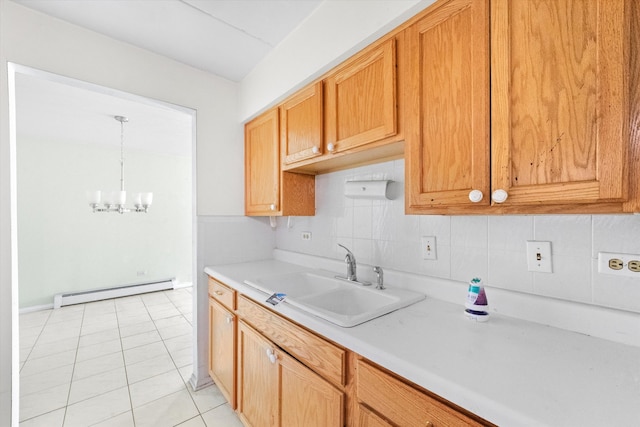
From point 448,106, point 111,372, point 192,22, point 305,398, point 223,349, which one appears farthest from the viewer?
point 111,372

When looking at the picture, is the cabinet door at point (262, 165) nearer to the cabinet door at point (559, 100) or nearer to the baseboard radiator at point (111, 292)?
the cabinet door at point (559, 100)

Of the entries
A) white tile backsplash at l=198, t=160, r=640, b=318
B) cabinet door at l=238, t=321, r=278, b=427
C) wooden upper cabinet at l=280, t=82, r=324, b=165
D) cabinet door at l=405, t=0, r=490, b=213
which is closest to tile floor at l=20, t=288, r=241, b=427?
cabinet door at l=238, t=321, r=278, b=427

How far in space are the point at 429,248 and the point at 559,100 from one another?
2.50ft

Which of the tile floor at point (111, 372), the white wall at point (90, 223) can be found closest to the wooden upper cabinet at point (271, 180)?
the tile floor at point (111, 372)

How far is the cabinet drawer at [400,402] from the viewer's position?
64cm

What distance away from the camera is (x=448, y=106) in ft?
3.03

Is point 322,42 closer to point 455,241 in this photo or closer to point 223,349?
point 455,241

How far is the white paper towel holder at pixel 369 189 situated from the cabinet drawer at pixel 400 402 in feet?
2.70

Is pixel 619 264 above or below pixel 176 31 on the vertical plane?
below

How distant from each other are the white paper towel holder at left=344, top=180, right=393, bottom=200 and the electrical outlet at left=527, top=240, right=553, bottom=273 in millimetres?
634

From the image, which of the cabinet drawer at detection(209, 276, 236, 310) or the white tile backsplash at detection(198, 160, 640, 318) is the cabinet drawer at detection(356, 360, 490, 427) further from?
the cabinet drawer at detection(209, 276, 236, 310)

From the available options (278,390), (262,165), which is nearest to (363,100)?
(262,165)

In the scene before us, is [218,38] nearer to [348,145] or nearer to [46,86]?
[348,145]

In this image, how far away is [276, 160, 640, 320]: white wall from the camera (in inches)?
33.5
